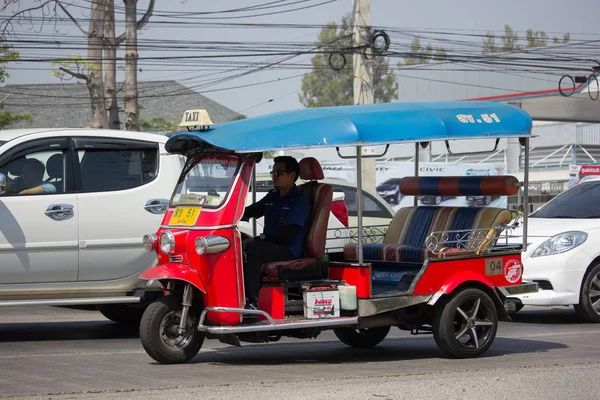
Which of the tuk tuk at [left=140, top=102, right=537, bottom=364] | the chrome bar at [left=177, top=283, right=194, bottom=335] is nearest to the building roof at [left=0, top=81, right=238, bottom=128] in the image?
the tuk tuk at [left=140, top=102, right=537, bottom=364]

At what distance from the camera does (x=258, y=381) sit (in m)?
7.02

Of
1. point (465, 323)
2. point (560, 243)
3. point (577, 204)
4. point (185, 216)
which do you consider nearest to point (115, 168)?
point (185, 216)

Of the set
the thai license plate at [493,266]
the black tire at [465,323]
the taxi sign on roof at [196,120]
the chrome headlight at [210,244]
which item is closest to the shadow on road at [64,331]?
the chrome headlight at [210,244]

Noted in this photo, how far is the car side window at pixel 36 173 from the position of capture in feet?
30.8

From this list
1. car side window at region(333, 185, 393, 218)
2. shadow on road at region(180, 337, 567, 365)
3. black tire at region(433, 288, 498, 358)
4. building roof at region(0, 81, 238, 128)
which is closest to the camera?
black tire at region(433, 288, 498, 358)

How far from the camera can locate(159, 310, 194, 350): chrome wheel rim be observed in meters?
7.67

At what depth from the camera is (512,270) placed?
29.1 feet

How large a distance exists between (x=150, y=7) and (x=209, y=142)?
60.7 ft

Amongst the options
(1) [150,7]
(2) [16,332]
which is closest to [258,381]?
(2) [16,332]

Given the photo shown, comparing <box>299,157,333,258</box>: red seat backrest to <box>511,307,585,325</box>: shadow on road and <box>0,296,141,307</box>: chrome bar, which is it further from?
<box>511,307,585,325</box>: shadow on road

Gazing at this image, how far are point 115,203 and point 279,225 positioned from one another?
213 centimetres

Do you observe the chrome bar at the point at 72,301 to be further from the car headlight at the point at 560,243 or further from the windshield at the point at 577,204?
the windshield at the point at 577,204

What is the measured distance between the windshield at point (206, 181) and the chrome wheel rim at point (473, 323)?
234cm

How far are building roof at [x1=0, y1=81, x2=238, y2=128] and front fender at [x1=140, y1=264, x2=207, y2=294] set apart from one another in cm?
3586
